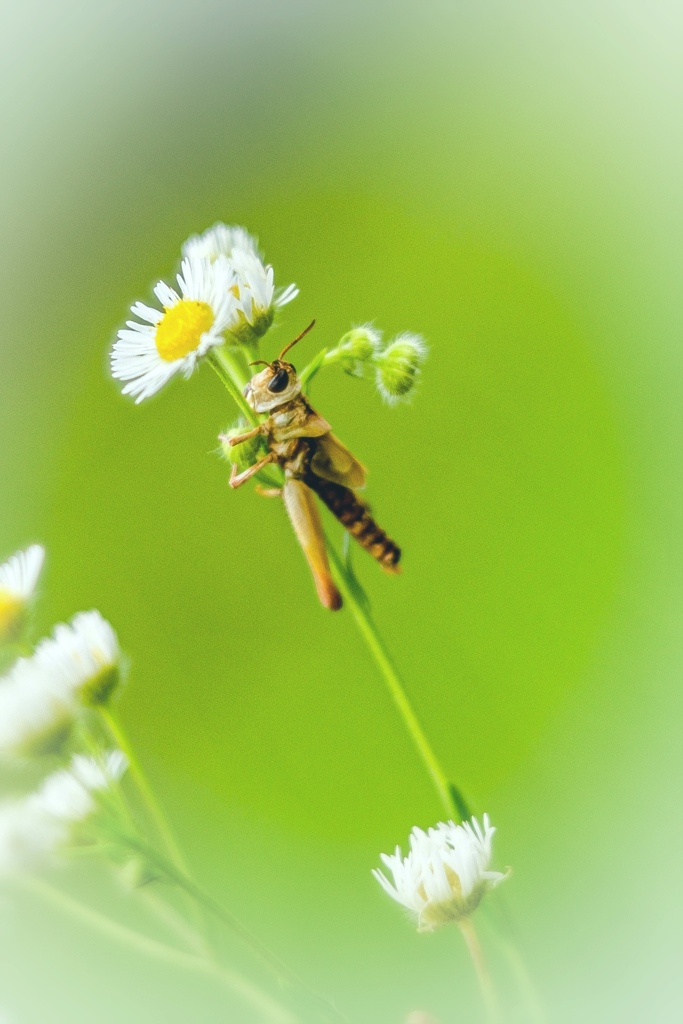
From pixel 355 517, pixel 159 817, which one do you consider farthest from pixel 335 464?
pixel 159 817

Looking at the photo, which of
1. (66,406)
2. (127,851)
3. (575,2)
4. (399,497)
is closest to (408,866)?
(127,851)

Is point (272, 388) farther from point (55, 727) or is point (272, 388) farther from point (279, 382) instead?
point (55, 727)

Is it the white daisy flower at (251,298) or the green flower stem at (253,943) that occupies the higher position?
the white daisy flower at (251,298)

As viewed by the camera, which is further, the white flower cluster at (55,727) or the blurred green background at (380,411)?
the blurred green background at (380,411)

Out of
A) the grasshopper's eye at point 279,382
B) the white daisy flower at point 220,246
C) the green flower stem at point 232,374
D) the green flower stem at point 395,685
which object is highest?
the white daisy flower at point 220,246

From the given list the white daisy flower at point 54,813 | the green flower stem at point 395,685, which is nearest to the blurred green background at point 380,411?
the green flower stem at point 395,685

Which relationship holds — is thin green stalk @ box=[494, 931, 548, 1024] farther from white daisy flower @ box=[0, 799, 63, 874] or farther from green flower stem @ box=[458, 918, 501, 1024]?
white daisy flower @ box=[0, 799, 63, 874]

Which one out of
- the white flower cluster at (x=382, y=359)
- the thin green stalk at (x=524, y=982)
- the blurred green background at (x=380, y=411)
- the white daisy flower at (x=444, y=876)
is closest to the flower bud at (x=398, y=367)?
the white flower cluster at (x=382, y=359)

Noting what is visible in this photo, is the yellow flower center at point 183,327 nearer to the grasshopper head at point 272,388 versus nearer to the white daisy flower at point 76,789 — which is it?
the grasshopper head at point 272,388
